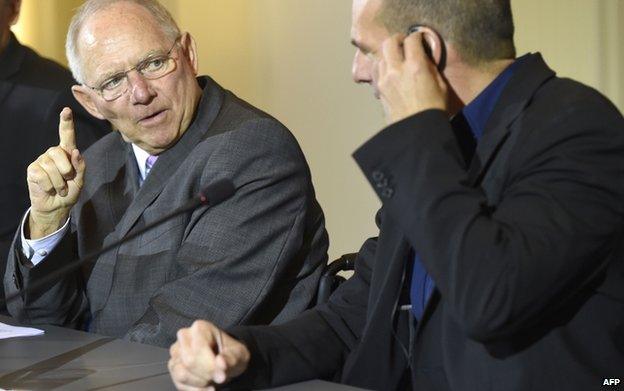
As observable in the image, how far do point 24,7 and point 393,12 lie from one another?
428 cm

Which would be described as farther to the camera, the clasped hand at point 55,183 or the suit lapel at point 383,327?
the clasped hand at point 55,183

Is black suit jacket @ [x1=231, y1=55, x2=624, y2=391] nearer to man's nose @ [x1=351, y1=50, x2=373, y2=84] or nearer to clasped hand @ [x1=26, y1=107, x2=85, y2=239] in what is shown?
man's nose @ [x1=351, y1=50, x2=373, y2=84]

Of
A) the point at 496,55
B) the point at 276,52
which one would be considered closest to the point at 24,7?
the point at 276,52

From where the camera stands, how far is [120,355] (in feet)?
6.60

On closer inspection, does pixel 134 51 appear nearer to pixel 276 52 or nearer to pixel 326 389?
pixel 326 389

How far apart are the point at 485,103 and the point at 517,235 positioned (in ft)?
1.05

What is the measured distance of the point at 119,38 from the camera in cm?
262

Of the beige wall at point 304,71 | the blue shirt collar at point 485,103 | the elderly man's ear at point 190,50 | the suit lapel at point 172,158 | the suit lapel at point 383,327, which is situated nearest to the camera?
the blue shirt collar at point 485,103

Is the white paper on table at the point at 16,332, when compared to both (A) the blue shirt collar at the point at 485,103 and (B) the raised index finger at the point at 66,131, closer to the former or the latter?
(B) the raised index finger at the point at 66,131

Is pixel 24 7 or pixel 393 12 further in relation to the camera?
pixel 24 7

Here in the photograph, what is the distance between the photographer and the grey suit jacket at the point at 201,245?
235cm

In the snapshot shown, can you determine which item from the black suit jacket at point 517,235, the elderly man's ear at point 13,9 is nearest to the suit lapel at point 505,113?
the black suit jacket at point 517,235

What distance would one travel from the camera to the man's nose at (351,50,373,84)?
1.75 metres

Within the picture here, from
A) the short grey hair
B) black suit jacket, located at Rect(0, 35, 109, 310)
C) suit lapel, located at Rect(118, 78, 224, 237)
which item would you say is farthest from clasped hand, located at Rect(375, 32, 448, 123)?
black suit jacket, located at Rect(0, 35, 109, 310)
